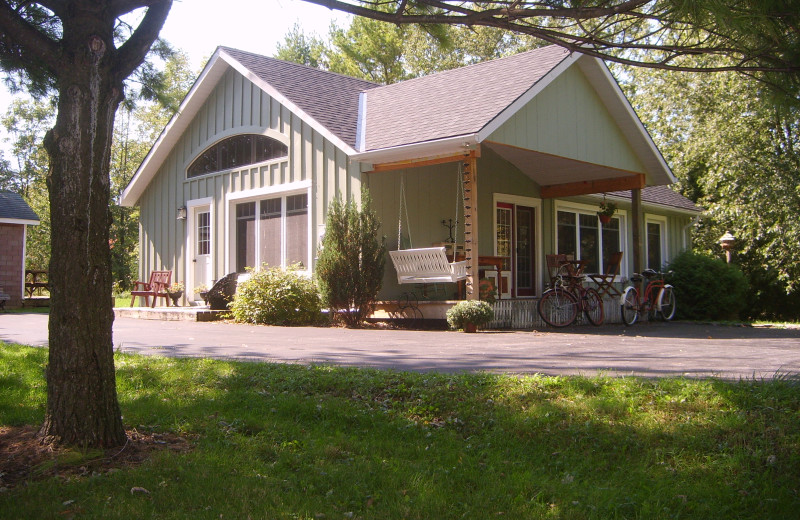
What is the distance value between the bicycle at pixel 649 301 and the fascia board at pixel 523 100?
13.7ft

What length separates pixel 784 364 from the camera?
21.5ft

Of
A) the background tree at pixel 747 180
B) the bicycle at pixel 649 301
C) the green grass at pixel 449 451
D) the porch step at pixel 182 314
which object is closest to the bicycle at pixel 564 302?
the bicycle at pixel 649 301

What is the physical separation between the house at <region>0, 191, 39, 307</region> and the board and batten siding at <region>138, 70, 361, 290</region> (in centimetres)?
405

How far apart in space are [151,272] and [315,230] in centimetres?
649

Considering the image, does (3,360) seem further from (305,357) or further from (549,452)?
(549,452)

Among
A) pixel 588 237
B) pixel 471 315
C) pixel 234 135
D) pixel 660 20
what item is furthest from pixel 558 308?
pixel 234 135

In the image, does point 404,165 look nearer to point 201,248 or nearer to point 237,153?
point 237,153

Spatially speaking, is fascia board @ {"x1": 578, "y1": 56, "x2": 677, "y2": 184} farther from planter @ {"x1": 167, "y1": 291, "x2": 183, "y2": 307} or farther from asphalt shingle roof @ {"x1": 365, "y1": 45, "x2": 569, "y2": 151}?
planter @ {"x1": 167, "y1": 291, "x2": 183, "y2": 307}

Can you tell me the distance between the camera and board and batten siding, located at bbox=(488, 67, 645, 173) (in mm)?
11914

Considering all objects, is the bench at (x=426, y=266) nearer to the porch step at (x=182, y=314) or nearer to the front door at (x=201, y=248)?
the porch step at (x=182, y=314)

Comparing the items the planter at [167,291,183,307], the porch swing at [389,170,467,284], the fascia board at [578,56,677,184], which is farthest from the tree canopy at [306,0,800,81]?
the planter at [167,291,183,307]

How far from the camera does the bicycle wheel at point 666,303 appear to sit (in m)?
14.4

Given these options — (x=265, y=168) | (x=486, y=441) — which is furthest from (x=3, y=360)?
(x=265, y=168)

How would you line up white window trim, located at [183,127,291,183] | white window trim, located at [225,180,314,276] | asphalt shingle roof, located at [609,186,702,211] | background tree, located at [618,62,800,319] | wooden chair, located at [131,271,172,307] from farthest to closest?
background tree, located at [618,62,800,319] < asphalt shingle roof, located at [609,186,702,211] < wooden chair, located at [131,271,172,307] < white window trim, located at [183,127,291,183] < white window trim, located at [225,180,314,276]
